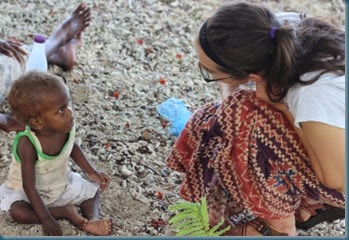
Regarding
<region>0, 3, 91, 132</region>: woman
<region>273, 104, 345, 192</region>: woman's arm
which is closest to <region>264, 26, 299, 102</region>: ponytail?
<region>273, 104, 345, 192</region>: woman's arm

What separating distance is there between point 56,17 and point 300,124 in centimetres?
208

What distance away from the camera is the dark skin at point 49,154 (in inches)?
80.7

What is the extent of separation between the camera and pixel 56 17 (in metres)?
3.65

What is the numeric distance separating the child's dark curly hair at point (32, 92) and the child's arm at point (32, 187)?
0.10m

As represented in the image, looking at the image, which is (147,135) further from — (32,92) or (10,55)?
(32,92)

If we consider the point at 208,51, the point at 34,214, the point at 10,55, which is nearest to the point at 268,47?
the point at 208,51

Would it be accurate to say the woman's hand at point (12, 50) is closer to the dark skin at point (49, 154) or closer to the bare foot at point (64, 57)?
the bare foot at point (64, 57)

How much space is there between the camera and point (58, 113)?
2.05 metres

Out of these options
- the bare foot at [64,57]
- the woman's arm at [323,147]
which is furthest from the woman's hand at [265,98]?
the bare foot at [64,57]

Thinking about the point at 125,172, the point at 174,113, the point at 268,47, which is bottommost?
the point at 174,113

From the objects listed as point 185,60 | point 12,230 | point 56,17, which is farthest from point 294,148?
point 56,17

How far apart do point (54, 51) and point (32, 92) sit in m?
1.16

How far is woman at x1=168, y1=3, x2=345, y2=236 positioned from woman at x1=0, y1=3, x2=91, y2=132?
80cm

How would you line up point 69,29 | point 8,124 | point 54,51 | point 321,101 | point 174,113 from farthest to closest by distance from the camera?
point 69,29 → point 54,51 → point 174,113 → point 8,124 → point 321,101
